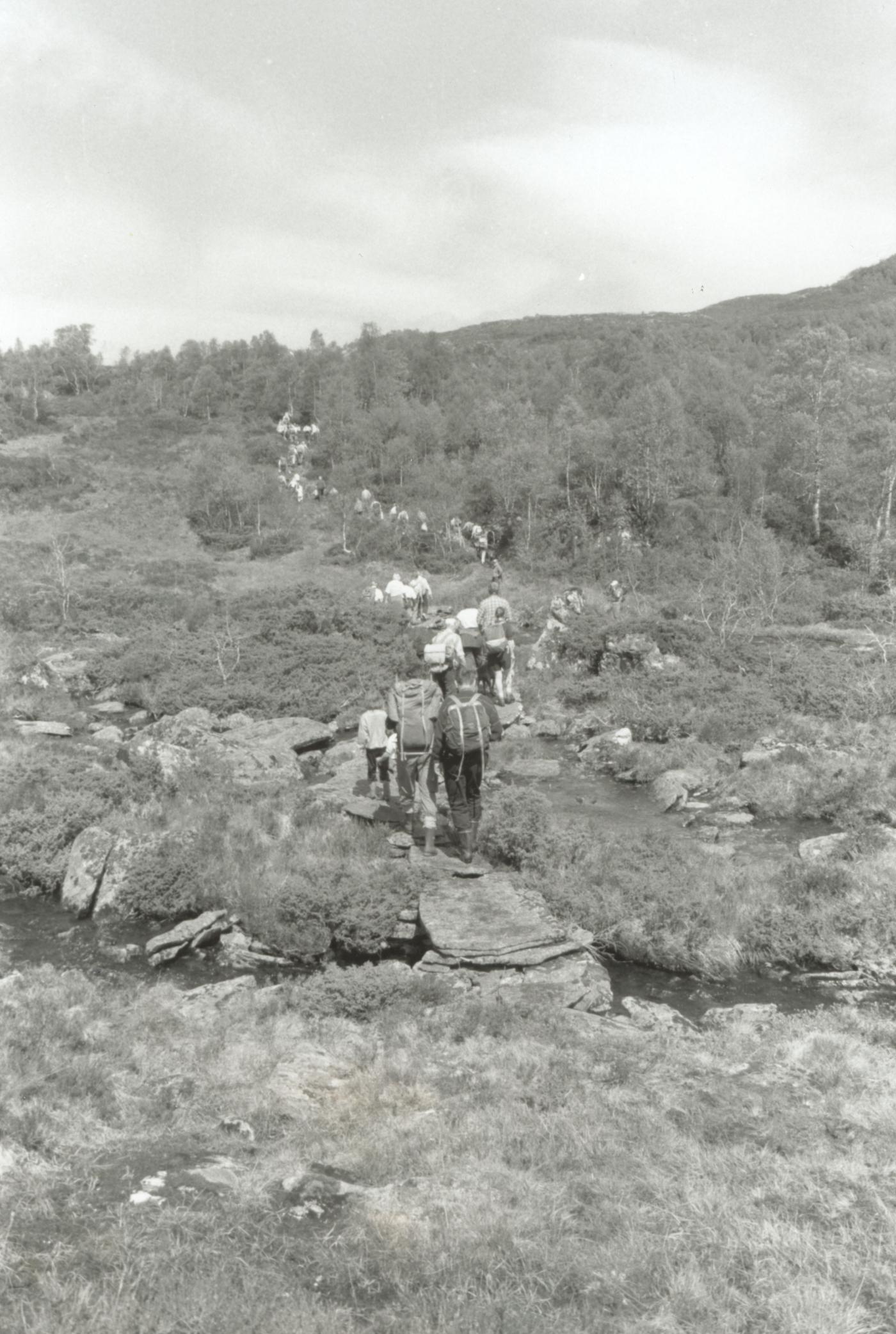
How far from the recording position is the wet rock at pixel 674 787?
12.4 metres

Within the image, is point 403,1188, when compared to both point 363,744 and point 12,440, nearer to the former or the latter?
point 363,744

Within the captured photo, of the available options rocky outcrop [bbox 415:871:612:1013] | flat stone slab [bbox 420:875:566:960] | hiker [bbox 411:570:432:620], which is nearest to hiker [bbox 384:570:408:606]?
hiker [bbox 411:570:432:620]

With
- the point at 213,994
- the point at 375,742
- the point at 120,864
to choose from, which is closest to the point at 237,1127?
the point at 213,994

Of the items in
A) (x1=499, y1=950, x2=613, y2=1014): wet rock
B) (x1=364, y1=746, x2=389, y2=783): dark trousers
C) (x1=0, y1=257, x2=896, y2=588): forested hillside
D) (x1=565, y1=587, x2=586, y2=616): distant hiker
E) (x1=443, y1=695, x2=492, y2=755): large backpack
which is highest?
(x1=0, y1=257, x2=896, y2=588): forested hillside

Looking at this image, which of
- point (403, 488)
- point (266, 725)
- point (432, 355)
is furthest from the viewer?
Result: point (432, 355)

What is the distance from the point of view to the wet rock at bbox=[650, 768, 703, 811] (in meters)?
12.4

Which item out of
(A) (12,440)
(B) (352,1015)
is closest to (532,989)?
(B) (352,1015)

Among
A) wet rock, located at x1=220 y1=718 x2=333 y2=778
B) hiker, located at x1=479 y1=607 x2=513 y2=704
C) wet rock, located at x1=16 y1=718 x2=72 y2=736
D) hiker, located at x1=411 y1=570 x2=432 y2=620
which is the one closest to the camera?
wet rock, located at x1=220 y1=718 x2=333 y2=778

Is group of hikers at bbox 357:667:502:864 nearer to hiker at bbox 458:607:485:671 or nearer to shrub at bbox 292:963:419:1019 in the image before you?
shrub at bbox 292:963:419:1019

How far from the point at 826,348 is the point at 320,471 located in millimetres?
29765

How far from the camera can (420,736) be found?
1001cm

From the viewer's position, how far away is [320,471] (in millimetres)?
54188

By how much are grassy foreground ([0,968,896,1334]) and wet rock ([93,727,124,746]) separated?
9042 mm

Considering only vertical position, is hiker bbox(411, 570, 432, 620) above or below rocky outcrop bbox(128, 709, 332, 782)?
above
